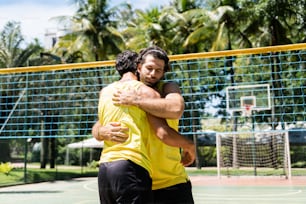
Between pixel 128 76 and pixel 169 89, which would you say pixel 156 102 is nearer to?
pixel 169 89

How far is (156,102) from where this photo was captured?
7.23 ft

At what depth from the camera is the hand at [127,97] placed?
88.2 inches

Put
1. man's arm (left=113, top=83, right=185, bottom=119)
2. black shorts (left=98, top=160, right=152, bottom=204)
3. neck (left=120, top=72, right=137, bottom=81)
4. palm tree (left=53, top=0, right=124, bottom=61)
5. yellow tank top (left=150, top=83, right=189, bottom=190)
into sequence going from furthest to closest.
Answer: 1. palm tree (left=53, top=0, right=124, bottom=61)
2. neck (left=120, top=72, right=137, bottom=81)
3. yellow tank top (left=150, top=83, right=189, bottom=190)
4. man's arm (left=113, top=83, right=185, bottom=119)
5. black shorts (left=98, top=160, right=152, bottom=204)

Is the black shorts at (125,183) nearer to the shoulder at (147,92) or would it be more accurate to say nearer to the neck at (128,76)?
the shoulder at (147,92)

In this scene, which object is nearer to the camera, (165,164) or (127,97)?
(127,97)

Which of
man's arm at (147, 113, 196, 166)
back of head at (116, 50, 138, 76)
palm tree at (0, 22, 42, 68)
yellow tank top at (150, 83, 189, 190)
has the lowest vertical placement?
yellow tank top at (150, 83, 189, 190)

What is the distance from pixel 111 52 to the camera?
2255cm

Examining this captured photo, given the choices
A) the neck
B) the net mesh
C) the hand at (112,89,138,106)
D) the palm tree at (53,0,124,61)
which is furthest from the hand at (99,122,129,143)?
the palm tree at (53,0,124,61)

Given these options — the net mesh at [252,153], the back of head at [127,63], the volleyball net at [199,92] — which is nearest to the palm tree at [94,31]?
the volleyball net at [199,92]

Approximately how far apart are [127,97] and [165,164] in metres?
0.43

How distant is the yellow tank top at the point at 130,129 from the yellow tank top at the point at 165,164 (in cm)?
8

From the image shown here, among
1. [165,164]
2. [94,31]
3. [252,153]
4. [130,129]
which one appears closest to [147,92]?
[130,129]

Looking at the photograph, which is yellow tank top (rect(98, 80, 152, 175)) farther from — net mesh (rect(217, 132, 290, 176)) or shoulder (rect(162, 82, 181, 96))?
net mesh (rect(217, 132, 290, 176))

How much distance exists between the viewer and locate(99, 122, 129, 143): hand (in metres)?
2.22
